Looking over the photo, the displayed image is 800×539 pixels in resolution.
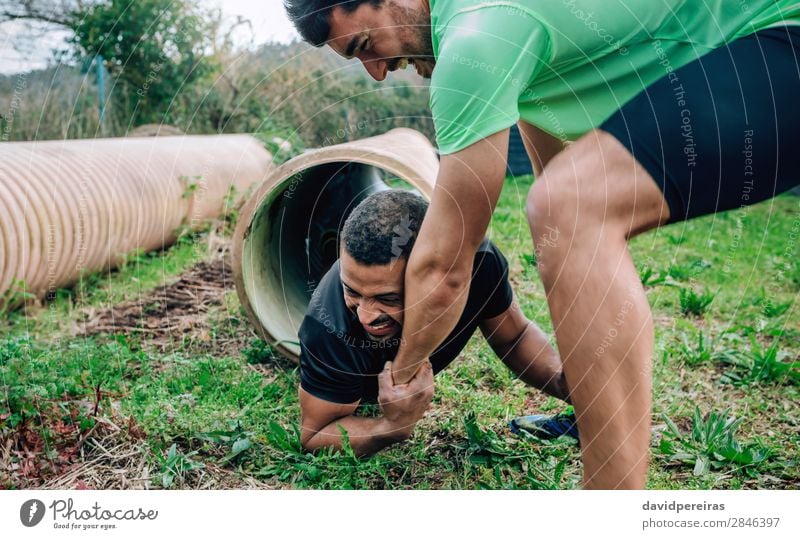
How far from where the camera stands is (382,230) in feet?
5.64

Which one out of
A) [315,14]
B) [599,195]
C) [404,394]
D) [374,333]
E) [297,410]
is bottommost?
[297,410]

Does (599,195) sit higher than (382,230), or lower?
higher

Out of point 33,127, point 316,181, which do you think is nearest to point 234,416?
point 316,181

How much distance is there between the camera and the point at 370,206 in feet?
5.84

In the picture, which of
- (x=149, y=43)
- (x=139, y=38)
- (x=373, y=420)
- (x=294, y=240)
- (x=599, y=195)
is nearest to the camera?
(x=599, y=195)

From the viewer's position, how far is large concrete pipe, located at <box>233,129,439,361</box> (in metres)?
2.21

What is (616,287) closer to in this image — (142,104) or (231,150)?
(231,150)

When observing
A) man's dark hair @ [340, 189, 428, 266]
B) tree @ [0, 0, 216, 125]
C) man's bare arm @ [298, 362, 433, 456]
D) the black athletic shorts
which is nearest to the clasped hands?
man's bare arm @ [298, 362, 433, 456]

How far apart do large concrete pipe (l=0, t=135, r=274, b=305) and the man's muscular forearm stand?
1.75 m

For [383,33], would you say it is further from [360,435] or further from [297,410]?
[297,410]

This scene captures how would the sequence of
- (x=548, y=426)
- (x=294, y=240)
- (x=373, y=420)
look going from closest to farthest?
(x=373, y=420)
(x=548, y=426)
(x=294, y=240)

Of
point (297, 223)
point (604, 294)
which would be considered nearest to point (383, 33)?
point (604, 294)

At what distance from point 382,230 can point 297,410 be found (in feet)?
2.38

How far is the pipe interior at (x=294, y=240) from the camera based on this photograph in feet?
8.05
